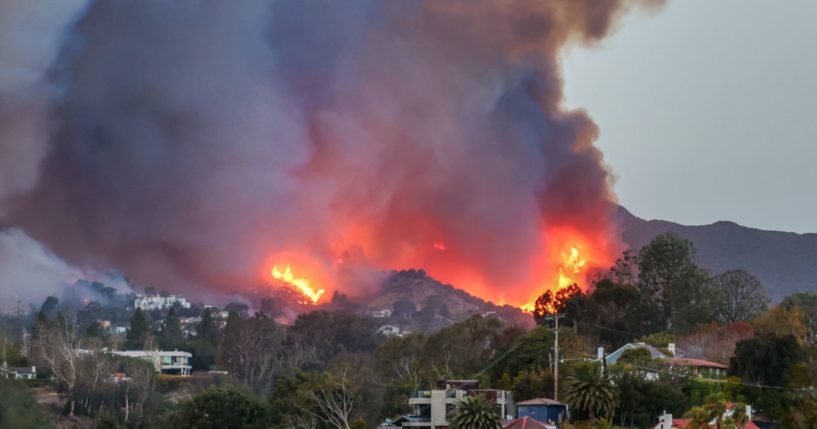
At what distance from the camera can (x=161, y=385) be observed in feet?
291

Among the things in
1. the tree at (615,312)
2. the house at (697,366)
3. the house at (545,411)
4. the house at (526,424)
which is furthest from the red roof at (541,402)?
the tree at (615,312)

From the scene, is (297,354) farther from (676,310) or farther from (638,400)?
(638,400)

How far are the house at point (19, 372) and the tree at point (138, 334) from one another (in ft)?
65.8

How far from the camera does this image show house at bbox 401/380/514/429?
2393 inches

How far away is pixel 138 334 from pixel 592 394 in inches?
2574

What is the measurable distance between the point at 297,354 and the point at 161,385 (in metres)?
12.0

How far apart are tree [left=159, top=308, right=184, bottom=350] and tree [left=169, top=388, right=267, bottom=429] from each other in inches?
1665

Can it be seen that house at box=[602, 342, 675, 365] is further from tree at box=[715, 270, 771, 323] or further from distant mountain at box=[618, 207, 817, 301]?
distant mountain at box=[618, 207, 817, 301]

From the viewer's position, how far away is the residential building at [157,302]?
136 m

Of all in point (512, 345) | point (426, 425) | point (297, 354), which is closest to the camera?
point (426, 425)

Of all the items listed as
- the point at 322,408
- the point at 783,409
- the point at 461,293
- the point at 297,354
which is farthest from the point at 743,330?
the point at 461,293

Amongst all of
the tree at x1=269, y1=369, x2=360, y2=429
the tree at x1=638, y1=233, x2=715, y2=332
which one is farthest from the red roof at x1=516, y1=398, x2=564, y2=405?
the tree at x1=638, y1=233, x2=715, y2=332

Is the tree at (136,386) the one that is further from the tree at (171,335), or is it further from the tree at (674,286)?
the tree at (674,286)

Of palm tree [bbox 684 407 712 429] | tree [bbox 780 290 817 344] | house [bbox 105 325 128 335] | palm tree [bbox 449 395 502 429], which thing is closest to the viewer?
palm tree [bbox 684 407 712 429]
